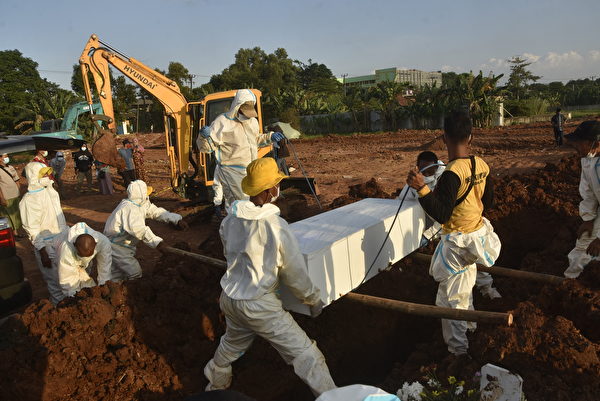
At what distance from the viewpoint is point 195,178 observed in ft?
35.8

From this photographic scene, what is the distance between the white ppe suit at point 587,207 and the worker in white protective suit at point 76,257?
5090mm

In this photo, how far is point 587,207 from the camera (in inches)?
169

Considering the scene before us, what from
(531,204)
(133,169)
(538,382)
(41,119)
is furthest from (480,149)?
(41,119)

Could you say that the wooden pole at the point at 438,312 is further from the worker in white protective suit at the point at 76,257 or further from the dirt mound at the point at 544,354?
A: the worker in white protective suit at the point at 76,257

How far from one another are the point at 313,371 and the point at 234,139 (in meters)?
3.62

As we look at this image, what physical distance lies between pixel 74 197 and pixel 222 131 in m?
10.2

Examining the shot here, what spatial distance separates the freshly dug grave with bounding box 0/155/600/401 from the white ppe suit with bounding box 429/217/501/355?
16 cm

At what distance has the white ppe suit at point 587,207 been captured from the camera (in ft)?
13.5

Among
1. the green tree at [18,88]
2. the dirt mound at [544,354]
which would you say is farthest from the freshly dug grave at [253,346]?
the green tree at [18,88]

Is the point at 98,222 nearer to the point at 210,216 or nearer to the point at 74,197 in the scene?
the point at 210,216

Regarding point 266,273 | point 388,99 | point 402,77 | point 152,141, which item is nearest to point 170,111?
point 266,273

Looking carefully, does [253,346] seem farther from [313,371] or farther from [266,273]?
[266,273]

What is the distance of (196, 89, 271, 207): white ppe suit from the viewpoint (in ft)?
18.7

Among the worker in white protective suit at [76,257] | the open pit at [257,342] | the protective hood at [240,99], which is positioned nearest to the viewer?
the open pit at [257,342]
